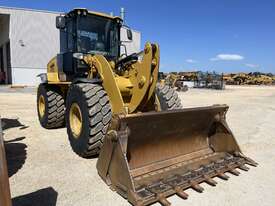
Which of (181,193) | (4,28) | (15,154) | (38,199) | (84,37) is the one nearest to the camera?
(38,199)

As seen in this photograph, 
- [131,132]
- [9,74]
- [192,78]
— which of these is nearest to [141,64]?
[131,132]

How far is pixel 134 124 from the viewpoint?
3598 millimetres

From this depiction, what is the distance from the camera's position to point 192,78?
36031 mm

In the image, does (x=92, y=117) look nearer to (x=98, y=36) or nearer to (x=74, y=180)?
(x=74, y=180)

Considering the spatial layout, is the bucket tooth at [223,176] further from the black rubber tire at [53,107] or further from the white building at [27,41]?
the white building at [27,41]

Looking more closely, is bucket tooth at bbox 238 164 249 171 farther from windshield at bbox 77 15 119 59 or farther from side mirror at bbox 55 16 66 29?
side mirror at bbox 55 16 66 29

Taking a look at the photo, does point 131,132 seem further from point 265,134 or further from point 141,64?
point 265,134

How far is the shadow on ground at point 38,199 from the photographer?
3051mm

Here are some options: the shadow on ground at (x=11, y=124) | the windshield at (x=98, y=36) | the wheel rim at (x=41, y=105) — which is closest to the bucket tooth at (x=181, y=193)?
the windshield at (x=98, y=36)

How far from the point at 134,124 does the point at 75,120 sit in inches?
69.3

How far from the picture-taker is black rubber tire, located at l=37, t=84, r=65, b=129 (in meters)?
6.47

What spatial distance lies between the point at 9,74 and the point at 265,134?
25.3 metres

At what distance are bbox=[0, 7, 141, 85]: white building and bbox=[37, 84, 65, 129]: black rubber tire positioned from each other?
62.8 feet

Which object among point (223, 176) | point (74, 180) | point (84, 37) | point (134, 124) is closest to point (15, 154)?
point (74, 180)
